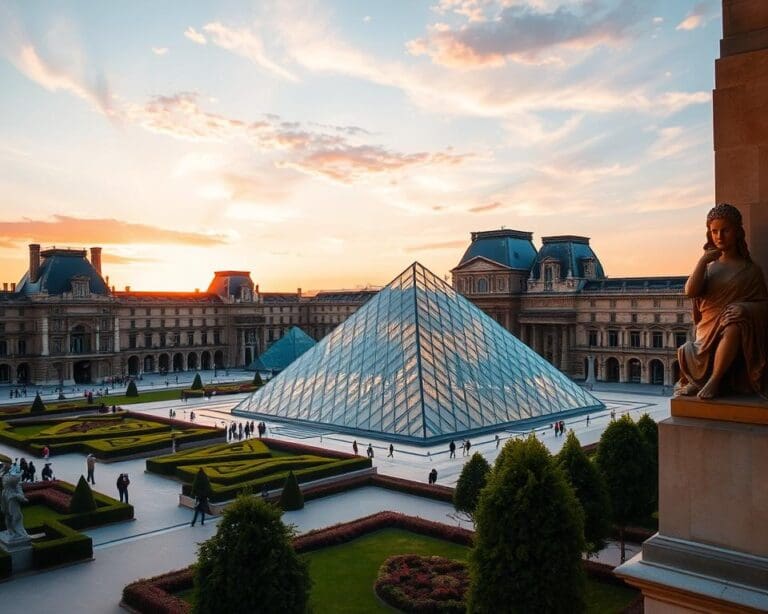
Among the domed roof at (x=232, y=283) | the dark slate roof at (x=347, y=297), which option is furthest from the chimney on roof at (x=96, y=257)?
the dark slate roof at (x=347, y=297)

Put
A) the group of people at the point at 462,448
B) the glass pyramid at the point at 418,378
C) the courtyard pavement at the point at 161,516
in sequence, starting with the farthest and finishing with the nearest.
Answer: the glass pyramid at the point at 418,378 → the group of people at the point at 462,448 → the courtyard pavement at the point at 161,516

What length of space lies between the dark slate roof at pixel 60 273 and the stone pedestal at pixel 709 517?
72.0 m

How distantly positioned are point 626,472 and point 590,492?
97.6 inches

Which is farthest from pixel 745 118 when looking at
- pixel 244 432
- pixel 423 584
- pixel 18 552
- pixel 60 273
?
pixel 60 273

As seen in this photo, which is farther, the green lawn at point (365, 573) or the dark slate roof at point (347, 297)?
the dark slate roof at point (347, 297)

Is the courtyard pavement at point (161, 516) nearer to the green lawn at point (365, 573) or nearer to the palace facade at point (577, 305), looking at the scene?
the green lawn at point (365, 573)

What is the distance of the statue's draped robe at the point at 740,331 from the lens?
18.3ft

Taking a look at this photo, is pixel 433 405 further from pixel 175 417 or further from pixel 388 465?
pixel 175 417

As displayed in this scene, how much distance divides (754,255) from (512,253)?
7321cm

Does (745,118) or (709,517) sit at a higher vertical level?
(745,118)

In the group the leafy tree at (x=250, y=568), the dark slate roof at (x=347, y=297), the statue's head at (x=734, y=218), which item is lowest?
the leafy tree at (x=250, y=568)

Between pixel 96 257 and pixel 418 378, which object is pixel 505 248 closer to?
pixel 418 378

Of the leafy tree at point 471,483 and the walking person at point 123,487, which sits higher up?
the leafy tree at point 471,483

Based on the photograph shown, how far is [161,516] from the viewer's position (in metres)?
23.2
